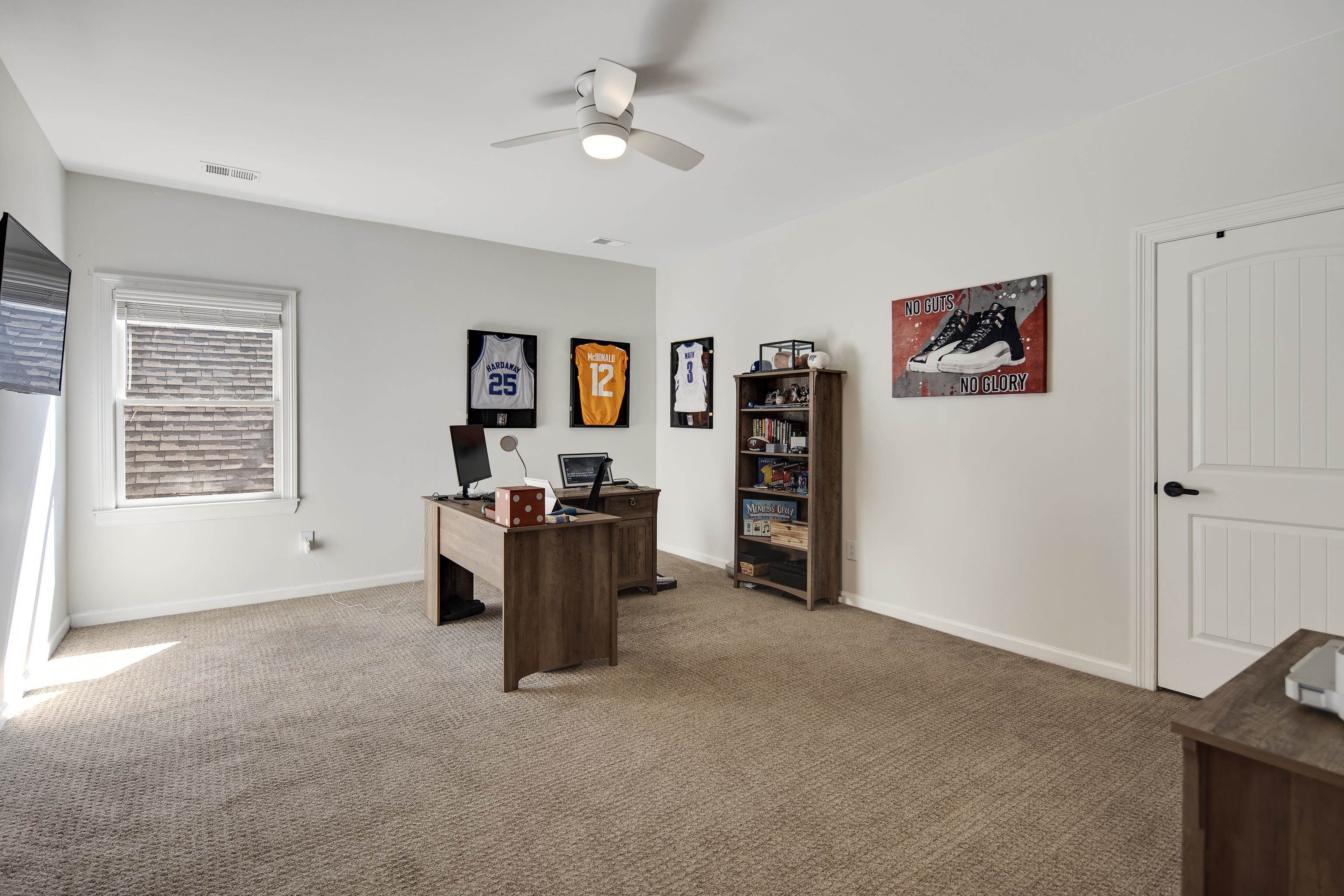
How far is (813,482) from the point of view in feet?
14.1

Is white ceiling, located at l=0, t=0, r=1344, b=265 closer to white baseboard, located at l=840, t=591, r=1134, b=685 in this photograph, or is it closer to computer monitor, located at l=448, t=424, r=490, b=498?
computer monitor, located at l=448, t=424, r=490, b=498

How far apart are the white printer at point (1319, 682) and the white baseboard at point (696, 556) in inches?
163

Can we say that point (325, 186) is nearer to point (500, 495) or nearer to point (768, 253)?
point (500, 495)

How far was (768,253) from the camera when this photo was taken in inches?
201

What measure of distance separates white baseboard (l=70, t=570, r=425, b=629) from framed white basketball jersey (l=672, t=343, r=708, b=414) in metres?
2.63

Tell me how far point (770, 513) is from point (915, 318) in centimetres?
172

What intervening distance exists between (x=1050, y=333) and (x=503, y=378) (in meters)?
3.95

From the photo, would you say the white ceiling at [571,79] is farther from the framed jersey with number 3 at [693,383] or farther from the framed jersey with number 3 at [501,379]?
the framed jersey with number 3 at [693,383]

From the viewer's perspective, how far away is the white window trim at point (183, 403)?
403 cm

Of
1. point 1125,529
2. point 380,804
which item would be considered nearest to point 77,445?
point 380,804

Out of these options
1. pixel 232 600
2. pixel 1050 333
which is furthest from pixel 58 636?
pixel 1050 333

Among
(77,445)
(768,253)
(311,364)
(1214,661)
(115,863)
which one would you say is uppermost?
(768,253)

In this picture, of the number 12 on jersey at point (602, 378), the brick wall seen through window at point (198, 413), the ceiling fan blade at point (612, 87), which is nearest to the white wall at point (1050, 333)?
the number 12 on jersey at point (602, 378)

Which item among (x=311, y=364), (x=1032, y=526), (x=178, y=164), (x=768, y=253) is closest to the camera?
(x=1032, y=526)
